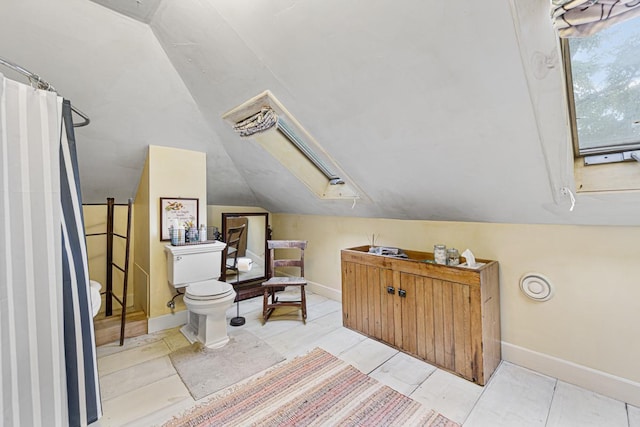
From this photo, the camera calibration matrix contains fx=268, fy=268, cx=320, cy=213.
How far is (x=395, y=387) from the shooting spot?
1862 millimetres

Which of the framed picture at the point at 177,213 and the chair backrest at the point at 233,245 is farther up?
the framed picture at the point at 177,213

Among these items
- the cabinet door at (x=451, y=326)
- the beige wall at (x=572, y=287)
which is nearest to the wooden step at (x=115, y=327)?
the cabinet door at (x=451, y=326)

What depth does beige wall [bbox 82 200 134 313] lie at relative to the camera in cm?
297

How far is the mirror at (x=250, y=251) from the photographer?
3.61 meters

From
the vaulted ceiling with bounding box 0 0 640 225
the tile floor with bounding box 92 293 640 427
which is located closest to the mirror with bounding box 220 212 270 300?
the tile floor with bounding box 92 293 640 427

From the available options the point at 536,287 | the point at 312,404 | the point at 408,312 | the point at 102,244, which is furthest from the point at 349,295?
the point at 102,244

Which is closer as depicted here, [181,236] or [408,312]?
[408,312]

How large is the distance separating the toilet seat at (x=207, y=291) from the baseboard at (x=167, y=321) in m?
0.53

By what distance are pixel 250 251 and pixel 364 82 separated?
3.00 metres

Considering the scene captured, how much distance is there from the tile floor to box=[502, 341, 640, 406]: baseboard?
0.05 m

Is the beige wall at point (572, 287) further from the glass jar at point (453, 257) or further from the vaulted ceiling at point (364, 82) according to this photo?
the glass jar at point (453, 257)

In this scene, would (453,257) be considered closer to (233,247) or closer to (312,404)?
(312,404)

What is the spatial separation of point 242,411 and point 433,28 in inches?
89.8

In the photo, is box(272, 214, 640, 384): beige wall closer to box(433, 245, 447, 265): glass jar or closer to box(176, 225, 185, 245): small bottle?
box(433, 245, 447, 265): glass jar
